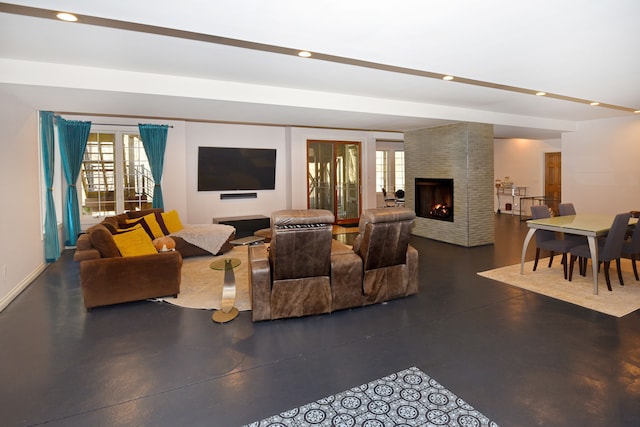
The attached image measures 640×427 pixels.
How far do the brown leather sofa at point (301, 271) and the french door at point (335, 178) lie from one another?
5.34m

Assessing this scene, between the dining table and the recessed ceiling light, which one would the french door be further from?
the recessed ceiling light

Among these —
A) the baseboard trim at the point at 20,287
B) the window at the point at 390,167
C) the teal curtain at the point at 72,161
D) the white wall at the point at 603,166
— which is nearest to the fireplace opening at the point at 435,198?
the white wall at the point at 603,166

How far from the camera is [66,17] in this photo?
2.67 m

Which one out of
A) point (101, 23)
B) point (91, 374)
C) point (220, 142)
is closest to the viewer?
point (91, 374)

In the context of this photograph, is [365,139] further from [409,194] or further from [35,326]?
[35,326]

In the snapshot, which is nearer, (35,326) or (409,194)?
(35,326)

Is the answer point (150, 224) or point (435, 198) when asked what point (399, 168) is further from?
point (150, 224)

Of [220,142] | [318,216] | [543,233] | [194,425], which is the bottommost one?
[194,425]

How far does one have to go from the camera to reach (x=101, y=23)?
9.36ft

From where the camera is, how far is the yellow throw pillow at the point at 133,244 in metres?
4.28

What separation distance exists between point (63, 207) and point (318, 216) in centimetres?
596

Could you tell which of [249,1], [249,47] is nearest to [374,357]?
[249,1]

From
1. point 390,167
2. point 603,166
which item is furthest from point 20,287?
point 603,166

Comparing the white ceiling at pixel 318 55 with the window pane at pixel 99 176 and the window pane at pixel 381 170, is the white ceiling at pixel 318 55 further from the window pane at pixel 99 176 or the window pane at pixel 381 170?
the window pane at pixel 381 170
